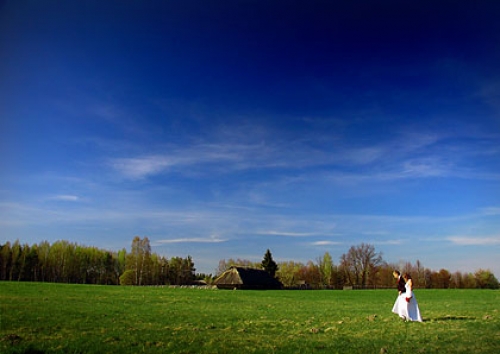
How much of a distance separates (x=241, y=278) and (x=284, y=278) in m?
52.4

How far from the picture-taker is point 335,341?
35.8 feet

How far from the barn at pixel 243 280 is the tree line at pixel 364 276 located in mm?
30147

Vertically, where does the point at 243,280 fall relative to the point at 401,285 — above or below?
below

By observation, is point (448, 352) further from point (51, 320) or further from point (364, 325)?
point (51, 320)

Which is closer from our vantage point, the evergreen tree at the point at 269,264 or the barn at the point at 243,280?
the barn at the point at 243,280

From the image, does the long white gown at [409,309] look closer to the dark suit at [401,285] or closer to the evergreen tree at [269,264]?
the dark suit at [401,285]

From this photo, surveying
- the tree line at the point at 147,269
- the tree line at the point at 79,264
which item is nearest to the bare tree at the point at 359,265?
the tree line at the point at 147,269

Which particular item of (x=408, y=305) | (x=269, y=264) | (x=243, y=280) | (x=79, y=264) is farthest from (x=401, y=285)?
(x=79, y=264)

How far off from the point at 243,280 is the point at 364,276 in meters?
55.6

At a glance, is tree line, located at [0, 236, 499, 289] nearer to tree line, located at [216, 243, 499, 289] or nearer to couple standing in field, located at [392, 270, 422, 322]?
tree line, located at [216, 243, 499, 289]

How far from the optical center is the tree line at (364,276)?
117 m

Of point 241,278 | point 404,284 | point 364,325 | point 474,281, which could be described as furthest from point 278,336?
point 474,281

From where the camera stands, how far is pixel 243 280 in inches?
3073

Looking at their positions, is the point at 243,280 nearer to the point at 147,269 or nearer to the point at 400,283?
the point at 147,269
